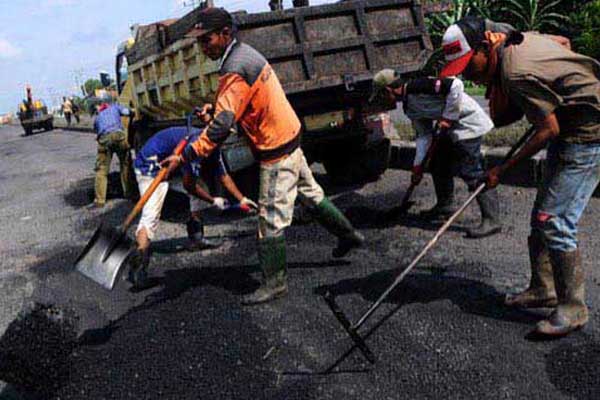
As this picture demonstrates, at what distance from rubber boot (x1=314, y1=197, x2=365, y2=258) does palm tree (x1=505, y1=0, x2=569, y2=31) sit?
63.6 feet

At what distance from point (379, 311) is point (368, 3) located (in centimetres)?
375

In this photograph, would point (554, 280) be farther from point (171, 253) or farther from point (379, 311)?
point (171, 253)

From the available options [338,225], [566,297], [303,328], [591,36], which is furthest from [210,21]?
[591,36]

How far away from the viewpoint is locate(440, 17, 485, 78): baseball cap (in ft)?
9.64

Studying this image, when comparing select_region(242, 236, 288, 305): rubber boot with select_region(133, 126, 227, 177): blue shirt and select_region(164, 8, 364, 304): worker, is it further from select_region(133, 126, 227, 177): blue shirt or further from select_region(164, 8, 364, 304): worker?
select_region(133, 126, 227, 177): blue shirt

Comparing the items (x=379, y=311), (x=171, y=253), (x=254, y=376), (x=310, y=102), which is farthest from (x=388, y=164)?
(x=254, y=376)

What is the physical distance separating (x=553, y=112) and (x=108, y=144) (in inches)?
256

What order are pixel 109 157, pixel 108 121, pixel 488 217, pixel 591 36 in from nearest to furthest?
pixel 488 217, pixel 108 121, pixel 109 157, pixel 591 36

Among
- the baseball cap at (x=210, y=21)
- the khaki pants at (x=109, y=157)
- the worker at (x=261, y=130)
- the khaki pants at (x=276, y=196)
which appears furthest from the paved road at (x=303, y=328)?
the khaki pants at (x=109, y=157)

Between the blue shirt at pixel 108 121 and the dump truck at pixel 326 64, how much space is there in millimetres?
996

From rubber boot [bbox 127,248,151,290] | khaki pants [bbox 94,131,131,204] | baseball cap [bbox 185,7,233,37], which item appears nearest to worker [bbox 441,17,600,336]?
baseball cap [bbox 185,7,233,37]

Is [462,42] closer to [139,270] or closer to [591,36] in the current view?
[139,270]

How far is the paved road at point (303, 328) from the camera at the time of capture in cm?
290

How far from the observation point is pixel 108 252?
381cm
